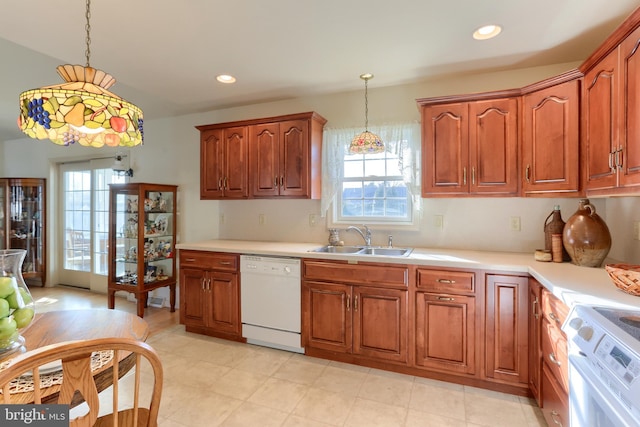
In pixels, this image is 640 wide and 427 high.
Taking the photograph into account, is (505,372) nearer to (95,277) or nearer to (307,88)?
(307,88)

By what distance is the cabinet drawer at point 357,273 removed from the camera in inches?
93.5

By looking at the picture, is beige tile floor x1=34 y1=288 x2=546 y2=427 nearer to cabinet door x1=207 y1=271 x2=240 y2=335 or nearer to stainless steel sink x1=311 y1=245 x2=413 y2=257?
cabinet door x1=207 y1=271 x2=240 y2=335

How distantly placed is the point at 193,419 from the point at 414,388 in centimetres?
150

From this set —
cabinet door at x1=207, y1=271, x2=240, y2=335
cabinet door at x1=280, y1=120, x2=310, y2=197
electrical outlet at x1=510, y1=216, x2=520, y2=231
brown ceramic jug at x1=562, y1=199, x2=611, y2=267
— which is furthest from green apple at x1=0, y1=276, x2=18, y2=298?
electrical outlet at x1=510, y1=216, x2=520, y2=231

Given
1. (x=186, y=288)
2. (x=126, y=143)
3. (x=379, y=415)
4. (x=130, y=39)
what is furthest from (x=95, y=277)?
(x=379, y=415)

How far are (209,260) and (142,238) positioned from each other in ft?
3.80

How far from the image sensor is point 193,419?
192 centimetres

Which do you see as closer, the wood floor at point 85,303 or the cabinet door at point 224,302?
the cabinet door at point 224,302

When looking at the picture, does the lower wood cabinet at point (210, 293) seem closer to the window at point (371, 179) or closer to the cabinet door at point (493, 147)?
the window at point (371, 179)

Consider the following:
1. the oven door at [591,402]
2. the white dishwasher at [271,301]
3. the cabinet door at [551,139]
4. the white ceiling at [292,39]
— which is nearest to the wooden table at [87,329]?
the white dishwasher at [271,301]

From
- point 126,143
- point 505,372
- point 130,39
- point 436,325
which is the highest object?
point 130,39

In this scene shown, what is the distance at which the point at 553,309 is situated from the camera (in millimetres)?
1673

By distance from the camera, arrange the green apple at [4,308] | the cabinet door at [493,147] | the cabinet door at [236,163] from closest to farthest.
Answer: the green apple at [4,308]
the cabinet door at [493,147]
the cabinet door at [236,163]

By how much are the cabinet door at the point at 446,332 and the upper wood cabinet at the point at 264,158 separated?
4.73 feet
